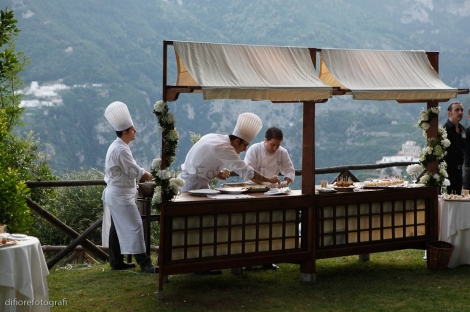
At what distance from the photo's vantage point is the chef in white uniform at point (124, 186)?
6.52 metres

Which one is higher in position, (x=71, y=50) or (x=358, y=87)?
(x=71, y=50)

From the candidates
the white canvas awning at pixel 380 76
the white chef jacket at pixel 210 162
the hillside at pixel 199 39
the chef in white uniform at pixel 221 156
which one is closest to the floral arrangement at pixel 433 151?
the white canvas awning at pixel 380 76

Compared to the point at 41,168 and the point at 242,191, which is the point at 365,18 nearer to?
the point at 41,168

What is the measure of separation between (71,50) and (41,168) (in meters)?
29.9

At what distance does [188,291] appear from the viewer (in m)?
5.87

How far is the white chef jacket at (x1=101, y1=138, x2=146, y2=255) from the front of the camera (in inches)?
257

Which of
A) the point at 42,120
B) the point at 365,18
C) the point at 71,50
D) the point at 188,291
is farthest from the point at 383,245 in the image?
the point at 365,18

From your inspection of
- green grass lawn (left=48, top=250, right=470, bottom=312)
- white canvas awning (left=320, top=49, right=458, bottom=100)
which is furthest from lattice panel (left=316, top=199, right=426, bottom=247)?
white canvas awning (left=320, top=49, right=458, bottom=100)

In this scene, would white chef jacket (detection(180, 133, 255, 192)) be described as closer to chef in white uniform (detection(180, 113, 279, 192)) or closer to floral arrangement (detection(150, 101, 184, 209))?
chef in white uniform (detection(180, 113, 279, 192))

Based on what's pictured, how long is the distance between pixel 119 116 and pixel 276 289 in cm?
224

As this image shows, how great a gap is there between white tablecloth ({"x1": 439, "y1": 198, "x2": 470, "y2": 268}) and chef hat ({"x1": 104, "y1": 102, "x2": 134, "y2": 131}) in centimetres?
338

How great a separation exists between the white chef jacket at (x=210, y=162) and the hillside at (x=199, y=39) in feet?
77.8

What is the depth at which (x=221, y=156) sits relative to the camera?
6445 millimetres

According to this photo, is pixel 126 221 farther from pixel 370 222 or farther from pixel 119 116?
pixel 370 222
